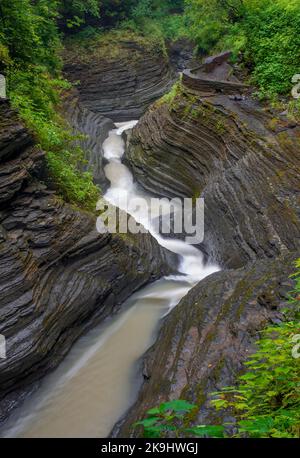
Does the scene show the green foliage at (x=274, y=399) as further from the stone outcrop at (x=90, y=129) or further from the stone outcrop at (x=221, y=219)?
the stone outcrop at (x=90, y=129)

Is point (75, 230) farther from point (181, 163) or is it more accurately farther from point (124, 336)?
point (181, 163)

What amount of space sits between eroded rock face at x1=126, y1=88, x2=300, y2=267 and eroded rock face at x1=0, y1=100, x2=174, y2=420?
3.16m

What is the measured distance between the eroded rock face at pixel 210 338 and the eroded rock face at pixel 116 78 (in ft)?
51.8

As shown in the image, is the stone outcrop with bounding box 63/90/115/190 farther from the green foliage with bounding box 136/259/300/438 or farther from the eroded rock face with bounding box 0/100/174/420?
the green foliage with bounding box 136/259/300/438

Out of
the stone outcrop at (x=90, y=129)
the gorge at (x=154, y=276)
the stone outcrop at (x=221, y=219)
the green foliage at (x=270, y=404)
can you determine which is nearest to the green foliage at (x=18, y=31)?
the gorge at (x=154, y=276)

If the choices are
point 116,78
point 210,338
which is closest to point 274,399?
point 210,338

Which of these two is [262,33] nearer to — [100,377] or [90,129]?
[90,129]

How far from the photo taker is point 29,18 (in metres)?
10.5

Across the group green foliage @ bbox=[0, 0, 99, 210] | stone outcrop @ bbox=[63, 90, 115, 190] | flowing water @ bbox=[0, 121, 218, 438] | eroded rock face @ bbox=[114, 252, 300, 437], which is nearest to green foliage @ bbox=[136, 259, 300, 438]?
eroded rock face @ bbox=[114, 252, 300, 437]

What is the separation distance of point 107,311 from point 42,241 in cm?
233

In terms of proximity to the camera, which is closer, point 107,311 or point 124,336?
point 124,336

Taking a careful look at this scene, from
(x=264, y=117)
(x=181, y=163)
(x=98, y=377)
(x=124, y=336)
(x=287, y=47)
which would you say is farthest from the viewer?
(x=181, y=163)

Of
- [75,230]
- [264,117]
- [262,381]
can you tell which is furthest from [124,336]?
[264,117]

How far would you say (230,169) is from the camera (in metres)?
11.5
